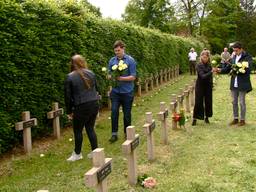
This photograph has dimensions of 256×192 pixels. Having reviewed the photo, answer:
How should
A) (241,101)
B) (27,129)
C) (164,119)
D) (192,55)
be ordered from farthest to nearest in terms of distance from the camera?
(192,55) < (241,101) < (164,119) < (27,129)

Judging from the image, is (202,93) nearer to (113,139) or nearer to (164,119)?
(164,119)

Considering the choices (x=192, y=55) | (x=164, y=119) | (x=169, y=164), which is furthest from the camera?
(x=192, y=55)

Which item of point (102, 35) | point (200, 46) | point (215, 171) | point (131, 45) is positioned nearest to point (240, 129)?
point (215, 171)

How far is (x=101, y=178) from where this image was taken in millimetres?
5035

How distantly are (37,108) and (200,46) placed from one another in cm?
3653

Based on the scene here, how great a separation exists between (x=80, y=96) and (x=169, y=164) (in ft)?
6.34

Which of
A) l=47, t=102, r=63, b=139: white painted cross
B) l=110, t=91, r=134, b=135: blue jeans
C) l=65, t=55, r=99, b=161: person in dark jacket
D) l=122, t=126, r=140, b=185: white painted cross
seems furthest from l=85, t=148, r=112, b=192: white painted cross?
l=47, t=102, r=63, b=139: white painted cross

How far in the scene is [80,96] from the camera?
25.7 feet

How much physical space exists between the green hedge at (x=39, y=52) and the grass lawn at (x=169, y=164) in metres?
0.81

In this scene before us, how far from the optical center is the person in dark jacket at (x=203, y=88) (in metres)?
11.5

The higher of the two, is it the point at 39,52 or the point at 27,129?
the point at 39,52

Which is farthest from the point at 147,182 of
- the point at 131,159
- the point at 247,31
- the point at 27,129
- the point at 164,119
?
the point at 247,31

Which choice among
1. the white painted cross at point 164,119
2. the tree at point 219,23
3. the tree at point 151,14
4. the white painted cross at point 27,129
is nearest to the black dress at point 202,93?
the white painted cross at point 164,119

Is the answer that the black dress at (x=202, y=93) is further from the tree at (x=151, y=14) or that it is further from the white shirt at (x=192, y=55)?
the tree at (x=151, y=14)
